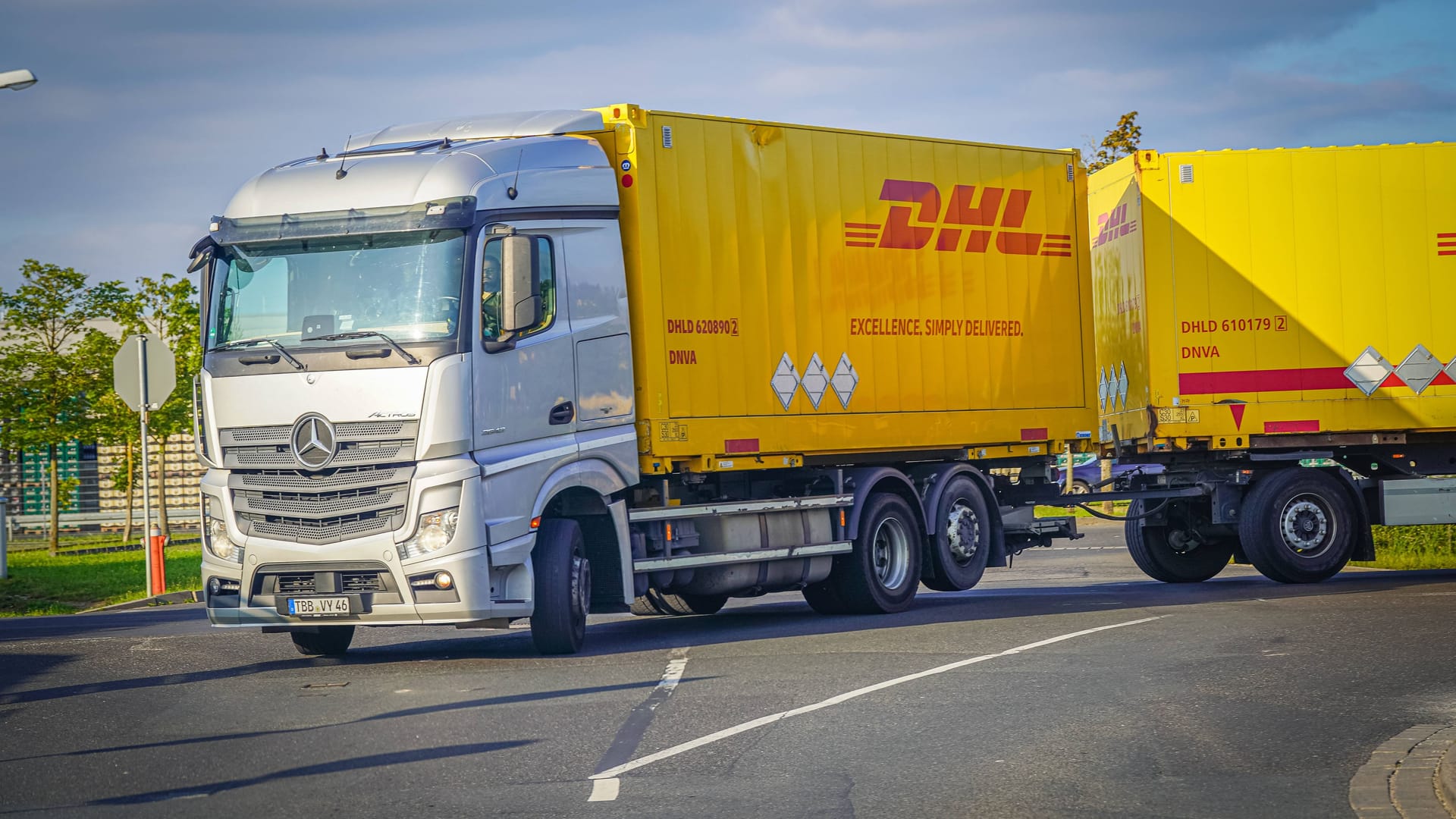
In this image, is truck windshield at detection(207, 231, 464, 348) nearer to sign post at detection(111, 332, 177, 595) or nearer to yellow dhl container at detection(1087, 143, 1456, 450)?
yellow dhl container at detection(1087, 143, 1456, 450)

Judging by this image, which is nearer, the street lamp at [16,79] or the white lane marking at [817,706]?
the white lane marking at [817,706]

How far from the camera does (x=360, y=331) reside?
1105 centimetres

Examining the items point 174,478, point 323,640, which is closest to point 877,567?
point 323,640

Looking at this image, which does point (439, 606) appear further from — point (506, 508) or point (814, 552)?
point (814, 552)

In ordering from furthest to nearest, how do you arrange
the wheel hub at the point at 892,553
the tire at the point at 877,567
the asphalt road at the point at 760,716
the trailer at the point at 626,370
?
the wheel hub at the point at 892,553 → the tire at the point at 877,567 → the trailer at the point at 626,370 → the asphalt road at the point at 760,716

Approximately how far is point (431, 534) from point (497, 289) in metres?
1.73

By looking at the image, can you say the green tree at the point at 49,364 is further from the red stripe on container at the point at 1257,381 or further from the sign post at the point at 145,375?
the red stripe on container at the point at 1257,381

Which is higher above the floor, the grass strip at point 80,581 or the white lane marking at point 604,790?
the white lane marking at point 604,790

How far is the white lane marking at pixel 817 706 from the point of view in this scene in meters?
7.52

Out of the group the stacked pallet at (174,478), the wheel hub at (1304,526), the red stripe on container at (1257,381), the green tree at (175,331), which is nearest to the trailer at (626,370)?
the red stripe on container at (1257,381)

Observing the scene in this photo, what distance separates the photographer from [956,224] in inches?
600

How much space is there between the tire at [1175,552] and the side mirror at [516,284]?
8.72m

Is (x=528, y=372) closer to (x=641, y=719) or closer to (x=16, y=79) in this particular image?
(x=641, y=719)

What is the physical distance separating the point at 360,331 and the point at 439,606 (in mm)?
1922
